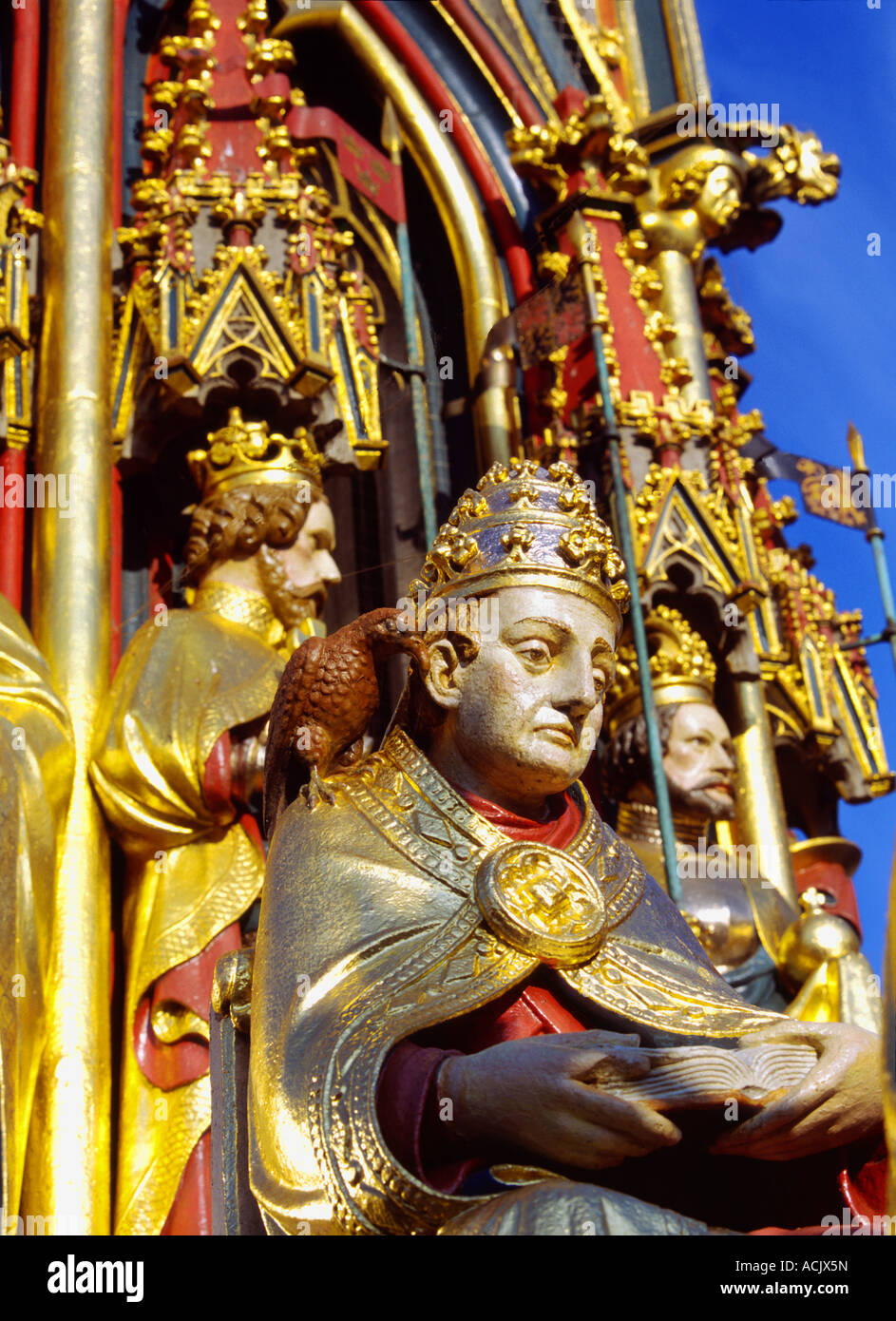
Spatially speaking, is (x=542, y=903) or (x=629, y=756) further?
(x=629, y=756)

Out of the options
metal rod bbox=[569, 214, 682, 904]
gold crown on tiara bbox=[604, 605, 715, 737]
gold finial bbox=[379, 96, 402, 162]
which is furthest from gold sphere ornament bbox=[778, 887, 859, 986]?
gold finial bbox=[379, 96, 402, 162]

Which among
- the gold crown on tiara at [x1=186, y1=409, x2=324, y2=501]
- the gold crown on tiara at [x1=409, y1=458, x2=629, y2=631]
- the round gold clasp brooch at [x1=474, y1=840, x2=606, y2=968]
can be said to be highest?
the gold crown on tiara at [x1=186, y1=409, x2=324, y2=501]

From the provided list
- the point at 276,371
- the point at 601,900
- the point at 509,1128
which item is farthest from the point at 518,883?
the point at 276,371

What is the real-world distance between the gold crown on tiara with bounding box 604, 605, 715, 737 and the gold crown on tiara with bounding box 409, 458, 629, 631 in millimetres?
1949

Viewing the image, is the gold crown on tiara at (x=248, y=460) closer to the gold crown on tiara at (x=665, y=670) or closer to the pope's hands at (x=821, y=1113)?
the gold crown on tiara at (x=665, y=670)

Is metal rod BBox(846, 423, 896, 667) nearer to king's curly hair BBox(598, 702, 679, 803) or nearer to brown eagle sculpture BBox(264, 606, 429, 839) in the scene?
king's curly hair BBox(598, 702, 679, 803)

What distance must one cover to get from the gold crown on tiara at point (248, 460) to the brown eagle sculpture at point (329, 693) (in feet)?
6.17

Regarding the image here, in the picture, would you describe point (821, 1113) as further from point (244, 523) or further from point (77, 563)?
point (77, 563)

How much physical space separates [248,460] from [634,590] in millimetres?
1139

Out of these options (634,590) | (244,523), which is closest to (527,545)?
(244,523)

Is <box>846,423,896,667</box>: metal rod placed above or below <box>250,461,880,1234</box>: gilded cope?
above

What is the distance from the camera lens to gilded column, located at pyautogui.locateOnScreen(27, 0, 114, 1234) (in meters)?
4.42

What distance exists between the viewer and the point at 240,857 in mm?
4664

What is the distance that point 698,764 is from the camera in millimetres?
5523
